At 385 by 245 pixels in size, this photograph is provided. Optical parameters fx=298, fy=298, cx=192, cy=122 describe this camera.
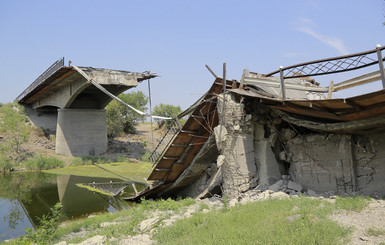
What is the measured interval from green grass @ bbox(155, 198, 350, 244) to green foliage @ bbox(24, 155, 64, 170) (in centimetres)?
1955

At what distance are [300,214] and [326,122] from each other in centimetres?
330

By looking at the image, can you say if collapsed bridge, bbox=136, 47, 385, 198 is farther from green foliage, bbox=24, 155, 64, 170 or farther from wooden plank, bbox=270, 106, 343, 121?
green foliage, bbox=24, 155, 64, 170

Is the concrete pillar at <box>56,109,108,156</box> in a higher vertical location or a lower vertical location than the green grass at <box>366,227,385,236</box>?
higher

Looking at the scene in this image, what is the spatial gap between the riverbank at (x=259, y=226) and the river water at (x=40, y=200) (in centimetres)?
323

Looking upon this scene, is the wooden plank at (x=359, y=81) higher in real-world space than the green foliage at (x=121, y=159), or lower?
higher

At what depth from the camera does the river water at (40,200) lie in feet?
38.3

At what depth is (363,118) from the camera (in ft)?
25.1

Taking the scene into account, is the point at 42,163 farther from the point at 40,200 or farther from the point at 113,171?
the point at 40,200

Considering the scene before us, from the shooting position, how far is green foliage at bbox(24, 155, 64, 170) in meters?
23.3

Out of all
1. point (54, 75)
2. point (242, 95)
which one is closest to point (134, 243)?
point (242, 95)

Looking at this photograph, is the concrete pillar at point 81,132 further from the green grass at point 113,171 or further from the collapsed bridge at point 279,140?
the collapsed bridge at point 279,140

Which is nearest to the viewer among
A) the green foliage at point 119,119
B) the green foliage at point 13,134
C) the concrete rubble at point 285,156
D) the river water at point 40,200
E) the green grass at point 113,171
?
the concrete rubble at point 285,156

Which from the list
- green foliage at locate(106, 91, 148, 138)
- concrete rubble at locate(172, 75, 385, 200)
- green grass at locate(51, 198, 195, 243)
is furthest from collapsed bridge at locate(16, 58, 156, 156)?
concrete rubble at locate(172, 75, 385, 200)

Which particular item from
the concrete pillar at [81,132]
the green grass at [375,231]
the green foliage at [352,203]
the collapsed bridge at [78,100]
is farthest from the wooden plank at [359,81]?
the concrete pillar at [81,132]
